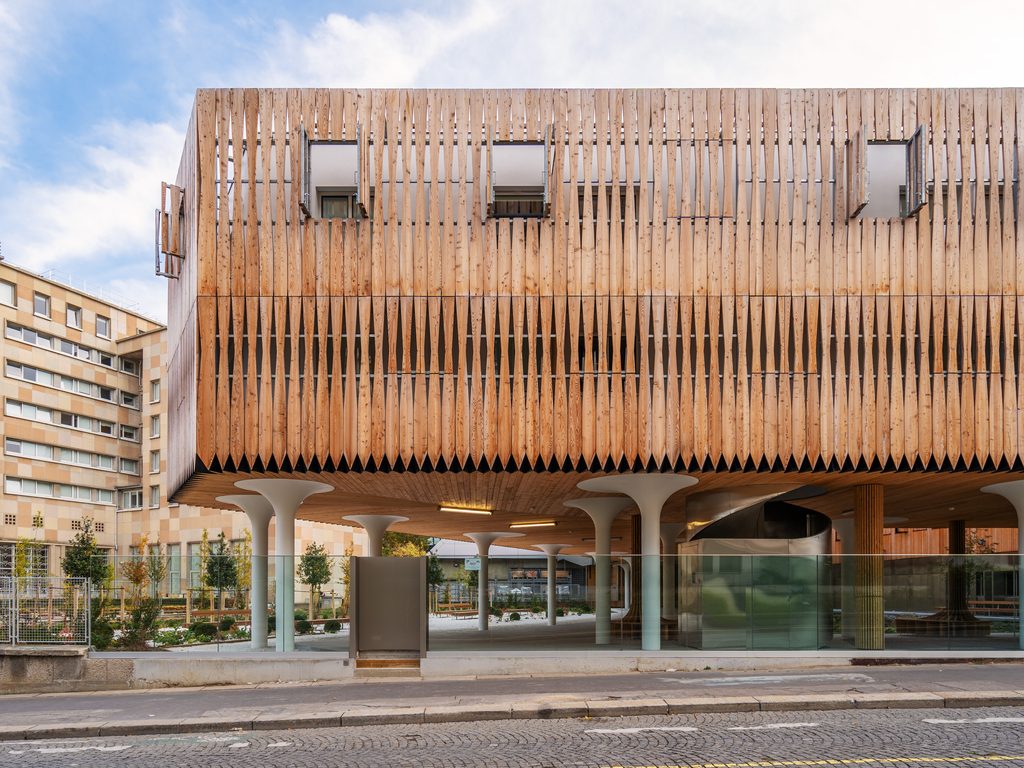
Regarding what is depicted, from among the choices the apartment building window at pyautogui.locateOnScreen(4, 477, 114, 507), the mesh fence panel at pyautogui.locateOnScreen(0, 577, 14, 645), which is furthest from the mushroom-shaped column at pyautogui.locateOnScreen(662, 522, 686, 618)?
the apartment building window at pyautogui.locateOnScreen(4, 477, 114, 507)

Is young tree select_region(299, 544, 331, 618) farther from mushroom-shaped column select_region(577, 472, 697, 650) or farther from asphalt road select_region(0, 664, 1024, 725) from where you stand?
mushroom-shaped column select_region(577, 472, 697, 650)

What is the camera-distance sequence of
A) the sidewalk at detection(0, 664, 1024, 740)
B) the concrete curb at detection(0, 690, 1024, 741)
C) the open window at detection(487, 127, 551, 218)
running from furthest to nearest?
the open window at detection(487, 127, 551, 218)
the sidewalk at detection(0, 664, 1024, 740)
the concrete curb at detection(0, 690, 1024, 741)

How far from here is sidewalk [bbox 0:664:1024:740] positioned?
14.1 meters

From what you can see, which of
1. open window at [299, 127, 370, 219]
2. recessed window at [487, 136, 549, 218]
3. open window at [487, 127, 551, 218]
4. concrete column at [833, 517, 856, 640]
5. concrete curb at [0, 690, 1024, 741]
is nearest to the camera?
concrete curb at [0, 690, 1024, 741]

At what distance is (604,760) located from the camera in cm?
1074

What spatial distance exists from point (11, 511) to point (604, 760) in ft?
209

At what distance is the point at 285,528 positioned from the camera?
2561 centimetres

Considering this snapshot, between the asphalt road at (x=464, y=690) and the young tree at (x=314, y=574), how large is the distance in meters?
2.74

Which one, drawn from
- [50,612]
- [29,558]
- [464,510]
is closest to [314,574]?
[50,612]

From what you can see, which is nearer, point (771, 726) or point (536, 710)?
point (771, 726)

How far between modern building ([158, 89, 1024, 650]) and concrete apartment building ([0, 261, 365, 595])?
44670 mm

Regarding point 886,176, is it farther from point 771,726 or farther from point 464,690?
point 464,690

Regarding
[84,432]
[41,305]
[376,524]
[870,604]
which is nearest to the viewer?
[870,604]

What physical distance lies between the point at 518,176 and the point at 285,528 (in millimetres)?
10793
